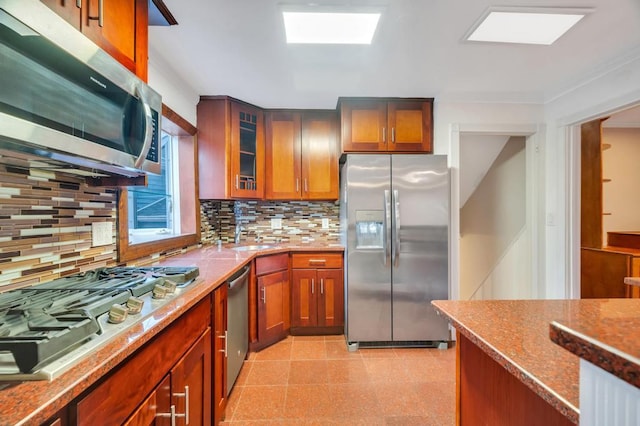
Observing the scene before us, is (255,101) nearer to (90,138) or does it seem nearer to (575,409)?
(90,138)

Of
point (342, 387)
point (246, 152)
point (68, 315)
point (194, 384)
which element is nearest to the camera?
point (68, 315)

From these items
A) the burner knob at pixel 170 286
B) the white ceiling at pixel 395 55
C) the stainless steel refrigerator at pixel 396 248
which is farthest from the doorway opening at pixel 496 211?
the burner knob at pixel 170 286

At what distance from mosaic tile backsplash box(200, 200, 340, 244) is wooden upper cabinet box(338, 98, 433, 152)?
827mm

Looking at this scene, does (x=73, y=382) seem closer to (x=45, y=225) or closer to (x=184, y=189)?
(x=45, y=225)

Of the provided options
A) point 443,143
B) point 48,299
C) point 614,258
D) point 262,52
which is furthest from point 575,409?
point 614,258

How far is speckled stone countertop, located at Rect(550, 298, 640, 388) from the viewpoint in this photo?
1.07 feet

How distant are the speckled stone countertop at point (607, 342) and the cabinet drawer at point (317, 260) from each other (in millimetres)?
2162

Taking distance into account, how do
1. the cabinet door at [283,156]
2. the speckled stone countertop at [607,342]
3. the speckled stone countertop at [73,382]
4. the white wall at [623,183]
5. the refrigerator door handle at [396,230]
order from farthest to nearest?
the white wall at [623,183] < the cabinet door at [283,156] < the refrigerator door handle at [396,230] < the speckled stone countertop at [73,382] < the speckled stone countertop at [607,342]

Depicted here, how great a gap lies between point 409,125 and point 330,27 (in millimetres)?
1341

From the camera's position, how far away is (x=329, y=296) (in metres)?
2.59

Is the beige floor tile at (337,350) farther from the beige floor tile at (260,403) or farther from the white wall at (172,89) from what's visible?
the white wall at (172,89)

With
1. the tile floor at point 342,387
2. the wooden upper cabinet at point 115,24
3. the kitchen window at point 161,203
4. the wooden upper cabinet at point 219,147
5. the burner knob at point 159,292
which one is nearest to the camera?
the wooden upper cabinet at point 115,24

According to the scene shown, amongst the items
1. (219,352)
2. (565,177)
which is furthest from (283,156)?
(565,177)

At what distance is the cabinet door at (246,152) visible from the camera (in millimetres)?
2572
